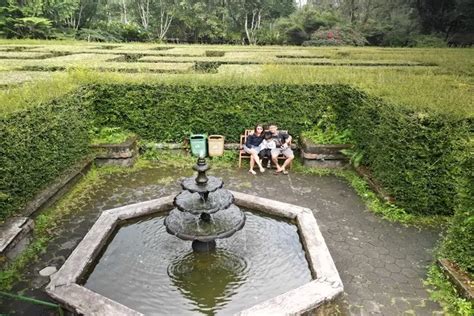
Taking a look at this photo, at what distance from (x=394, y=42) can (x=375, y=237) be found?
97.4ft

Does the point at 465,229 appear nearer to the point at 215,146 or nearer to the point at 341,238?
the point at 341,238

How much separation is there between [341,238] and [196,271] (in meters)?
2.55

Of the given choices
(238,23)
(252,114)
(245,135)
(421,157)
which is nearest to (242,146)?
(245,135)

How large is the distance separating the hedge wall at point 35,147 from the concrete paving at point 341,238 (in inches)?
34.8

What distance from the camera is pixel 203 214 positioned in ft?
17.7

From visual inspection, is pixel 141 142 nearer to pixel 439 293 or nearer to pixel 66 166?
pixel 66 166

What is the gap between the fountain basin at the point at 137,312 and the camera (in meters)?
4.04

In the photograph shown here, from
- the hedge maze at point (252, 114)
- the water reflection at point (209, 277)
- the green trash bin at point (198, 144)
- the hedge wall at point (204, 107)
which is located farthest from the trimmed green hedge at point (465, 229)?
the green trash bin at point (198, 144)

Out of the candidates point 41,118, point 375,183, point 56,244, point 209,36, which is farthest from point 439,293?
point 209,36

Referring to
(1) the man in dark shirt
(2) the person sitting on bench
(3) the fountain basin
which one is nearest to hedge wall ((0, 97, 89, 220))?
(3) the fountain basin

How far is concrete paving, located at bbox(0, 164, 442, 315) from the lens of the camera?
4805 mm

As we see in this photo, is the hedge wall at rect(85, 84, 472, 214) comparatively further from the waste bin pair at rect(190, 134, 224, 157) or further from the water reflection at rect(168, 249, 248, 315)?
the water reflection at rect(168, 249, 248, 315)

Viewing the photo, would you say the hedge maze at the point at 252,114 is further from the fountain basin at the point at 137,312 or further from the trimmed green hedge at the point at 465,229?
the fountain basin at the point at 137,312

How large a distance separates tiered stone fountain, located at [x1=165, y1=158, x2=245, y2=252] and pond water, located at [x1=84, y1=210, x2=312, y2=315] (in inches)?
15.8
